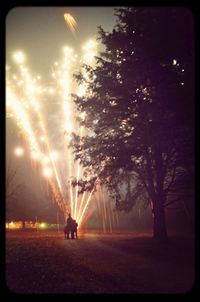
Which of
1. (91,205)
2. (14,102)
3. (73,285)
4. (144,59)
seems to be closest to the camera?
(73,285)

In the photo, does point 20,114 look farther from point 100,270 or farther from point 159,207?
point 100,270

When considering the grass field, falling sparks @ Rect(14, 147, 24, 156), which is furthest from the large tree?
falling sparks @ Rect(14, 147, 24, 156)

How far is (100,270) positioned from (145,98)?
1004cm

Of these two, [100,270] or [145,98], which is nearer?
[100,270]

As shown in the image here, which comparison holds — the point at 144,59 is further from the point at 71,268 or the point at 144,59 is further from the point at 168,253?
the point at 71,268

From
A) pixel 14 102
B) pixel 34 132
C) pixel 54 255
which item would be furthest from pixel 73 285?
pixel 34 132

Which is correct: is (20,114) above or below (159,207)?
above

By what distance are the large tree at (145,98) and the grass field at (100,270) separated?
4.80 metres

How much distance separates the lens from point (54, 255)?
14961mm

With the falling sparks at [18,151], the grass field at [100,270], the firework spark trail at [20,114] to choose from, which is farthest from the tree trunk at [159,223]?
the falling sparks at [18,151]

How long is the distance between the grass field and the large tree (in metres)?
4.80

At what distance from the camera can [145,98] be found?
64.4 feet

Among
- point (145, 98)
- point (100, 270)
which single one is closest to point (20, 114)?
point (145, 98)

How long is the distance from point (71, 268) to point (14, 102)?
16900mm
